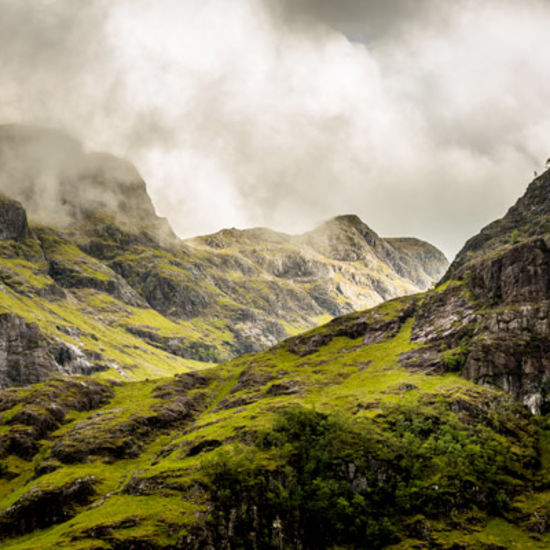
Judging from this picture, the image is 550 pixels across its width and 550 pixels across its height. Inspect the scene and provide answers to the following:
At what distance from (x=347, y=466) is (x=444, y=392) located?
3621cm

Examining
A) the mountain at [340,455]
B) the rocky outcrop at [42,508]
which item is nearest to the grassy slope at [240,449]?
the mountain at [340,455]

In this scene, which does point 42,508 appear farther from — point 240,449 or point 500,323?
point 500,323

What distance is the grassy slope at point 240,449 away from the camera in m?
73.7

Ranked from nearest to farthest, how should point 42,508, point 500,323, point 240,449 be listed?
point 42,508, point 240,449, point 500,323

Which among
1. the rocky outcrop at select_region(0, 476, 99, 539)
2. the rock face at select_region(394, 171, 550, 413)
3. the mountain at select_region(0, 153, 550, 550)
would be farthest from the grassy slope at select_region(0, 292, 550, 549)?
the rock face at select_region(394, 171, 550, 413)

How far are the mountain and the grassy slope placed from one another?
0.42 metres

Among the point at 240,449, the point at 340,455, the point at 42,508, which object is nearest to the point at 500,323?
the point at 340,455

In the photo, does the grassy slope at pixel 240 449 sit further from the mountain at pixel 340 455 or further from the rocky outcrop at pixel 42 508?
the rocky outcrop at pixel 42 508

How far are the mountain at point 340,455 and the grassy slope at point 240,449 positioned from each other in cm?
42

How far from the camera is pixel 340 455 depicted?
93938 mm

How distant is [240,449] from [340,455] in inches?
853

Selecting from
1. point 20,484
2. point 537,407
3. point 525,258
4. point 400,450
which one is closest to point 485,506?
point 400,450

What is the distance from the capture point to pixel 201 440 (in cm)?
10594

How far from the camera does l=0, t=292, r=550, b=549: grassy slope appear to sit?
242ft
